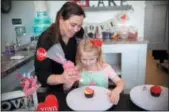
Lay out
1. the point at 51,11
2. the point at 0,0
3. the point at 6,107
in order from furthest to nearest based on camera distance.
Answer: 1. the point at 51,11
2. the point at 0,0
3. the point at 6,107

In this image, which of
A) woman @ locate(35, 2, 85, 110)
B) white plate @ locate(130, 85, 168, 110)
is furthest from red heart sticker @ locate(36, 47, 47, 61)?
white plate @ locate(130, 85, 168, 110)

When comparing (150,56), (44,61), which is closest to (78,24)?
(44,61)

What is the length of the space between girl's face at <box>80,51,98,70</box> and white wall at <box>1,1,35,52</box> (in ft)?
0.62

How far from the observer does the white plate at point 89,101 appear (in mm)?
321

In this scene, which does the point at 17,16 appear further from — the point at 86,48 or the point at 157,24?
the point at 157,24

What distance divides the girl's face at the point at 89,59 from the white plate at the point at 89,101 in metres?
0.17

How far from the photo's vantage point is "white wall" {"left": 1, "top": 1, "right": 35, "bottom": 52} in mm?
427

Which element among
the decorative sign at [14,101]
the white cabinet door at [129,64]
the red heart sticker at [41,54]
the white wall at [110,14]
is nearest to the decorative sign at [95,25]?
the white wall at [110,14]

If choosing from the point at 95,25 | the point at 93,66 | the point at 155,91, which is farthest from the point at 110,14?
the point at 155,91

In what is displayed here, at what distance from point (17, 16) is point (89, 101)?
1.06 feet

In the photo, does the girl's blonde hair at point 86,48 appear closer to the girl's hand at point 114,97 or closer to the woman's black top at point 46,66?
the woman's black top at point 46,66

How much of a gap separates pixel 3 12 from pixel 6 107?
0.26 m

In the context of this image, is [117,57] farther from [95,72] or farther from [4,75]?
[4,75]

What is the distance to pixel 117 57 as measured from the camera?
0.55m
